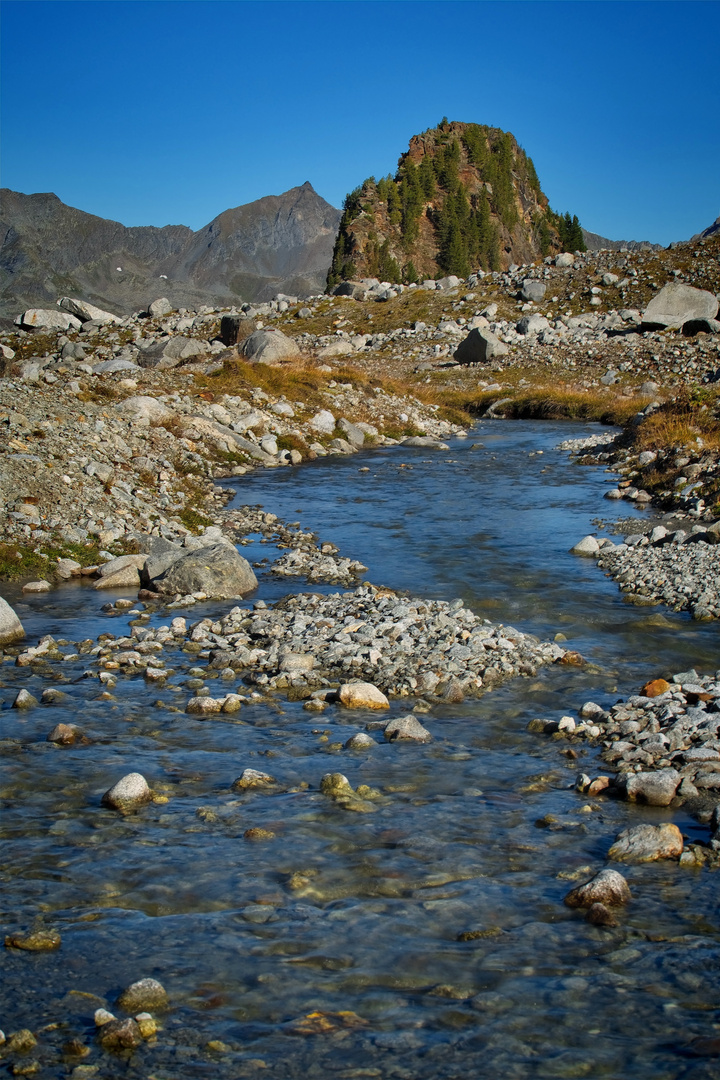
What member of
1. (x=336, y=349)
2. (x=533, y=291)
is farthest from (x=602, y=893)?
(x=533, y=291)

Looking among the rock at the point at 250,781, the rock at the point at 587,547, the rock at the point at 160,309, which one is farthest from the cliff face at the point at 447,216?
the rock at the point at 250,781

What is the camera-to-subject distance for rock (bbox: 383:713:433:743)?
272 inches

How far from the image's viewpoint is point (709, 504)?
15805 millimetres

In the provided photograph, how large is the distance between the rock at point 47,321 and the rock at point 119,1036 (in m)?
52.0

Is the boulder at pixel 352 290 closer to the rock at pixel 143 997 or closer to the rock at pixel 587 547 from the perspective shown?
the rock at pixel 587 547

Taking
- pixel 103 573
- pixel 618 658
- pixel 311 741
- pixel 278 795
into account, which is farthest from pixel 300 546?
pixel 278 795

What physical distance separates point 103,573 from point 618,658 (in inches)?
263

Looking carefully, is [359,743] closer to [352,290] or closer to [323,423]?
[323,423]

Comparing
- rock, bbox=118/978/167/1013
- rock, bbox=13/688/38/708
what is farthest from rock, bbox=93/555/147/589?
rock, bbox=118/978/167/1013

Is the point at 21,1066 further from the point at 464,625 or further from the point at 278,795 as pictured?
the point at 464,625

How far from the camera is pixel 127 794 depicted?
577cm

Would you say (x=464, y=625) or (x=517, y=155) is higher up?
(x=517, y=155)

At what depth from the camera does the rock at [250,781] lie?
609cm

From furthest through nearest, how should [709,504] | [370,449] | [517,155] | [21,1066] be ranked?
[517,155]
[370,449]
[709,504]
[21,1066]
